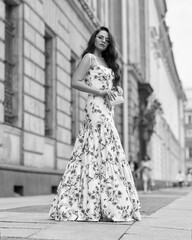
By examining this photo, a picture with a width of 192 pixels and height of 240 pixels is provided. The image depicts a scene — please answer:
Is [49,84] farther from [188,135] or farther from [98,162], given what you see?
[188,135]

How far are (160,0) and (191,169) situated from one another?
2393 inches

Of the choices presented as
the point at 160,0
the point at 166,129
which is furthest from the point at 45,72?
the point at 166,129

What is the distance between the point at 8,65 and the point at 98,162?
839cm

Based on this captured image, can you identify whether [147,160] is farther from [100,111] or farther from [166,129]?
[166,129]

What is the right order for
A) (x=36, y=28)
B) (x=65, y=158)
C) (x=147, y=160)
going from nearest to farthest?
(x=36, y=28) → (x=65, y=158) → (x=147, y=160)

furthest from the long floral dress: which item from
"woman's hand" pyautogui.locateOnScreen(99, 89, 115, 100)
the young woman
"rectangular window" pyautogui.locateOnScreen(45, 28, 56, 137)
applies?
"rectangular window" pyautogui.locateOnScreen(45, 28, 56, 137)

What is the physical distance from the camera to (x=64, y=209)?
19.8ft

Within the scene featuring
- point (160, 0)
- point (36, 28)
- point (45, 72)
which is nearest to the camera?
point (36, 28)

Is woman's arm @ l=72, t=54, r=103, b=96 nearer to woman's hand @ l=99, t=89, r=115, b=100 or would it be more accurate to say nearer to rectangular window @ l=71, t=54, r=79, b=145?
woman's hand @ l=99, t=89, r=115, b=100

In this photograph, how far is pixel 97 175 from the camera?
614cm

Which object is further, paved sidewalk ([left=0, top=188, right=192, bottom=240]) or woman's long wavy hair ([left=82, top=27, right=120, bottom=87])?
woman's long wavy hair ([left=82, top=27, right=120, bottom=87])

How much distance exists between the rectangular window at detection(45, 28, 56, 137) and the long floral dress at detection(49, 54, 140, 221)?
11.2 m

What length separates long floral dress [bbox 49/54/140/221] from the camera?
6008mm

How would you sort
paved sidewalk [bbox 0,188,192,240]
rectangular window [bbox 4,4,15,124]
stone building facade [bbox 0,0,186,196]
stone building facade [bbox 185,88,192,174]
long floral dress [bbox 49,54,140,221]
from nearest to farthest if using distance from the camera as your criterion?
paved sidewalk [bbox 0,188,192,240] → long floral dress [bbox 49,54,140,221] → stone building facade [bbox 0,0,186,196] → rectangular window [bbox 4,4,15,124] → stone building facade [bbox 185,88,192,174]
